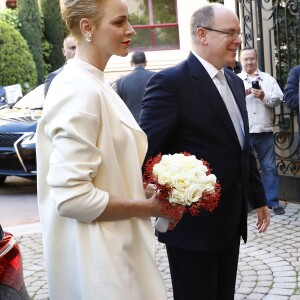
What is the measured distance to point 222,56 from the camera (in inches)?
Result: 124

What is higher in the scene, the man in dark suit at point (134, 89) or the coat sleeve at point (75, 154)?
the coat sleeve at point (75, 154)

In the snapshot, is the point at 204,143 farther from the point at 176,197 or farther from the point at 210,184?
the point at 176,197

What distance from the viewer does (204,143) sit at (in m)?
3.03

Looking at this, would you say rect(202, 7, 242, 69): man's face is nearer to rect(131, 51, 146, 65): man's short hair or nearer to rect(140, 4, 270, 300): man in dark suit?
rect(140, 4, 270, 300): man in dark suit

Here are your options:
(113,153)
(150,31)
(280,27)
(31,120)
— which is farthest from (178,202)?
(150,31)

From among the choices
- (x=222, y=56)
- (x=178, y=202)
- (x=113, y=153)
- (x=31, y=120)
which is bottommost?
(x=31, y=120)

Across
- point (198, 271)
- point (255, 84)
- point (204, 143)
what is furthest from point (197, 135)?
point (255, 84)

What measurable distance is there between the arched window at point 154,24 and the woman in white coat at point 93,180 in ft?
72.8

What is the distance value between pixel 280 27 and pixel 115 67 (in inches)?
580

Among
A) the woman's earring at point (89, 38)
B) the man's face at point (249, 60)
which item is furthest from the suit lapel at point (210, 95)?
the man's face at point (249, 60)

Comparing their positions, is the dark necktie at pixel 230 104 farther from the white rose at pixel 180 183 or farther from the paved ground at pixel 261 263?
the paved ground at pixel 261 263

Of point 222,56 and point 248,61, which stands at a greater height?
point 222,56

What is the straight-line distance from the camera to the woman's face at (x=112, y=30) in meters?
2.23

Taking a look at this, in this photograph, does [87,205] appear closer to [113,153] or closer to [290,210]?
[113,153]
